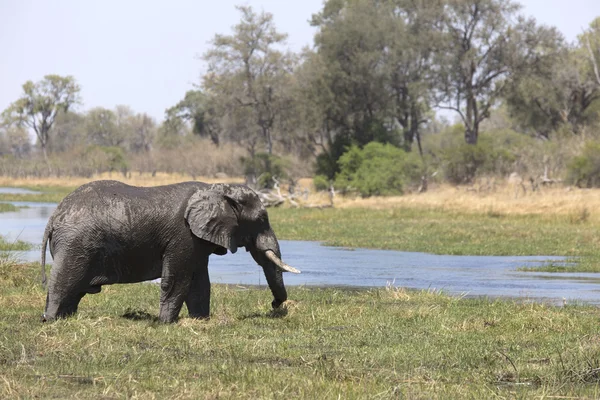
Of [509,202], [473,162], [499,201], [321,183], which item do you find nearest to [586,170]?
[473,162]

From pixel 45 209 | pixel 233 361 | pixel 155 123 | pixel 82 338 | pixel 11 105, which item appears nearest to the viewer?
pixel 233 361

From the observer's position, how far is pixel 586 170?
160ft

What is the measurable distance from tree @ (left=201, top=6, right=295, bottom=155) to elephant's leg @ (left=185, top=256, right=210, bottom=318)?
56.7m

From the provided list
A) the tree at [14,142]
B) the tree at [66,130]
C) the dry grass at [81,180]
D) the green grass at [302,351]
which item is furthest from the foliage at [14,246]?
the tree at [14,142]

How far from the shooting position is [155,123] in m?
157

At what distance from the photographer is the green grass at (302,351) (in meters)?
8.43

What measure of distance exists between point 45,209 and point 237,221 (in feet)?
126

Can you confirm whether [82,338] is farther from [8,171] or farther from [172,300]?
[8,171]

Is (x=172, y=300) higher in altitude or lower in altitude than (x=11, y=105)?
lower

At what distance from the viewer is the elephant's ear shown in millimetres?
12094

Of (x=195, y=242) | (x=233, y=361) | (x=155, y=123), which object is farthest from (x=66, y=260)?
(x=155, y=123)

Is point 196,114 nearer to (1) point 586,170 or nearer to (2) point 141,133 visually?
(2) point 141,133

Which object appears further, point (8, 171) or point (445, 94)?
point (8, 171)

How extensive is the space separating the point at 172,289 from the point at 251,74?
58338 mm
